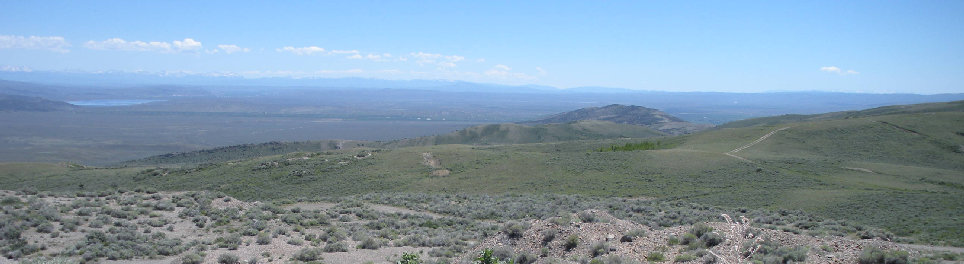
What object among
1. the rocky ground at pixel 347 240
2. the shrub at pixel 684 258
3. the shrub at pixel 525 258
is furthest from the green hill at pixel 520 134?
the shrub at pixel 684 258

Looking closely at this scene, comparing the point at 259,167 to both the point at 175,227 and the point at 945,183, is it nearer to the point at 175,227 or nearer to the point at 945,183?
the point at 175,227

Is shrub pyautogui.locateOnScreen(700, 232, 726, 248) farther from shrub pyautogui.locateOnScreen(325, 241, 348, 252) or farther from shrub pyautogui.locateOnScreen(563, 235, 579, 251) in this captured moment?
shrub pyautogui.locateOnScreen(325, 241, 348, 252)

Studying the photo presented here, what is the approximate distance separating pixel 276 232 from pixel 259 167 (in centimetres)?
3415

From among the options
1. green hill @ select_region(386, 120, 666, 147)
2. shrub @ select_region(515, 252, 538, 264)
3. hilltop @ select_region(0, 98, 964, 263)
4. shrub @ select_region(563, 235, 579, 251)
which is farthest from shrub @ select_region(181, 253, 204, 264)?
green hill @ select_region(386, 120, 666, 147)

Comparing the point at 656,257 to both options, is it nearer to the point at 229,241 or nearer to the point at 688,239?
the point at 688,239

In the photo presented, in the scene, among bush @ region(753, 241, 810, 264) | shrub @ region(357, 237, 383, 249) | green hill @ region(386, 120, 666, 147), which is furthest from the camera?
green hill @ region(386, 120, 666, 147)

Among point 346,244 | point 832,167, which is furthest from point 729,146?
point 346,244

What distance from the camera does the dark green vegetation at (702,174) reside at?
88.5 ft

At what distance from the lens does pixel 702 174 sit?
38.9 metres

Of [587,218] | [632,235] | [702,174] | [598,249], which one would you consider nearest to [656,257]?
[598,249]

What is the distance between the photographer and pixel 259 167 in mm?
47031

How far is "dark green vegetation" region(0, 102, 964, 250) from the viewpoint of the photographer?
2697 centimetres

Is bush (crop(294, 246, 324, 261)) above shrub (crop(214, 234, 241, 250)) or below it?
above

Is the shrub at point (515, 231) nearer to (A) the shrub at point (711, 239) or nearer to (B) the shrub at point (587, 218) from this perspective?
(B) the shrub at point (587, 218)
